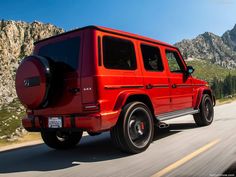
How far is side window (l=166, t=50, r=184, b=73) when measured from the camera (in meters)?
7.83

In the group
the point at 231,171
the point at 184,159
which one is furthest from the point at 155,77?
the point at 231,171

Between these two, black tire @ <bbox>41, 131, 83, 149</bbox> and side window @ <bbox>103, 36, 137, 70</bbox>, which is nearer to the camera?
side window @ <bbox>103, 36, 137, 70</bbox>

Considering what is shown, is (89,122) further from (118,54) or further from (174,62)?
(174,62)

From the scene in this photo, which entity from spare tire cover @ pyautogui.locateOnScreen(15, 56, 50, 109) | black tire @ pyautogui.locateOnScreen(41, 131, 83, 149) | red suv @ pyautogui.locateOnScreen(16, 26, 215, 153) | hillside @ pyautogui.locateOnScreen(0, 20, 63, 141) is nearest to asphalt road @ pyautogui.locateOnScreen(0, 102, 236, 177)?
black tire @ pyautogui.locateOnScreen(41, 131, 83, 149)

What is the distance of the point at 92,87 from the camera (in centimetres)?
539

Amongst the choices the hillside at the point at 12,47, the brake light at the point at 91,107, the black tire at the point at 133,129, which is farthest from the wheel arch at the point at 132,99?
the hillside at the point at 12,47

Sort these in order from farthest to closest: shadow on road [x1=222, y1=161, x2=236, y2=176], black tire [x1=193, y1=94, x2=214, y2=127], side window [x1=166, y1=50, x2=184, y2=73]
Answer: black tire [x1=193, y1=94, x2=214, y2=127] → side window [x1=166, y1=50, x2=184, y2=73] → shadow on road [x1=222, y1=161, x2=236, y2=176]

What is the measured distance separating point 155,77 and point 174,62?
1.57m

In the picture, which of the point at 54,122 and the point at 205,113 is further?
the point at 205,113

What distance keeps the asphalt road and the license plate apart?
60 cm

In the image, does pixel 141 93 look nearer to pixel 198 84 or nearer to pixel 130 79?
pixel 130 79

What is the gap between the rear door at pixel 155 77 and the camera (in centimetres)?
664

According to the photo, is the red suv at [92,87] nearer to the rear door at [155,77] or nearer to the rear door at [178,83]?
Answer: the rear door at [155,77]

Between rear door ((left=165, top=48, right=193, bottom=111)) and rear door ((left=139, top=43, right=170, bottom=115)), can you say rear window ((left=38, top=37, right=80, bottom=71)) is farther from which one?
rear door ((left=165, top=48, right=193, bottom=111))
